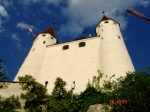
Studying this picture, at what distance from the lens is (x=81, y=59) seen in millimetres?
32719

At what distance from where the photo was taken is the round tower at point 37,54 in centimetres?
3360

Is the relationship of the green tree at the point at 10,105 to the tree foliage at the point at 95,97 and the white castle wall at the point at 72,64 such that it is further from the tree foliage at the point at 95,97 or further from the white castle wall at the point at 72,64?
the white castle wall at the point at 72,64

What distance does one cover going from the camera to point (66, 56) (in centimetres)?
3450

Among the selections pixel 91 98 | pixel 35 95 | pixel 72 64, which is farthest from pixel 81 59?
pixel 91 98

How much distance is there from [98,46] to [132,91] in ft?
48.7

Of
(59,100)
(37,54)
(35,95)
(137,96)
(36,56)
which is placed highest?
(37,54)

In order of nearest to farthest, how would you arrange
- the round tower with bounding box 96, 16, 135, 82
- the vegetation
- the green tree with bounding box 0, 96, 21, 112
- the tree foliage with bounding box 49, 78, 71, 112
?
the vegetation
the tree foliage with bounding box 49, 78, 71, 112
the green tree with bounding box 0, 96, 21, 112
the round tower with bounding box 96, 16, 135, 82

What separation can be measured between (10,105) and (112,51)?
1542 centimetres

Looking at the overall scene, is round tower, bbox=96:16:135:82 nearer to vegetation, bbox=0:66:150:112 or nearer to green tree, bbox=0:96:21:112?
vegetation, bbox=0:66:150:112

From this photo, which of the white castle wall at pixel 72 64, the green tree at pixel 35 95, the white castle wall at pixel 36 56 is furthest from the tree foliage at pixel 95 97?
the white castle wall at pixel 36 56

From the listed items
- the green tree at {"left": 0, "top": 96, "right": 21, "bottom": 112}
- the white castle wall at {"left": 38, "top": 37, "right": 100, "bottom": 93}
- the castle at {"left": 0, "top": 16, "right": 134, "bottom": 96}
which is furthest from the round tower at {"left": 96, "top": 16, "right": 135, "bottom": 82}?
the green tree at {"left": 0, "top": 96, "right": 21, "bottom": 112}

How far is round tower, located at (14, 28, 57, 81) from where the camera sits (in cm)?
3360

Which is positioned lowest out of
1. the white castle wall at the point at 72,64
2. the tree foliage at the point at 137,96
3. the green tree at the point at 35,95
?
the tree foliage at the point at 137,96

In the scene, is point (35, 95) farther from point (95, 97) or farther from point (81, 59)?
point (81, 59)
